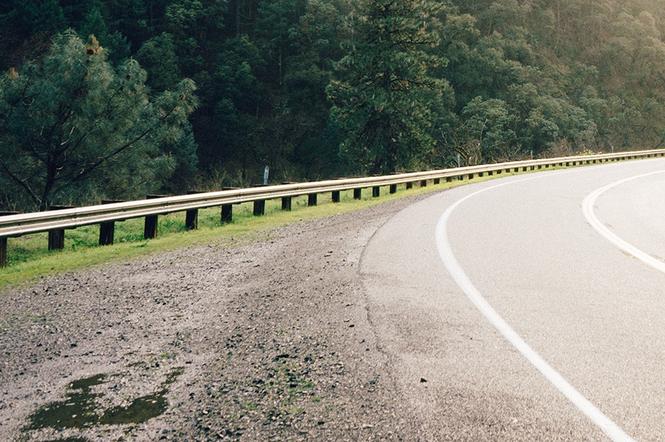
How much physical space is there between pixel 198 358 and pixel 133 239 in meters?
7.53

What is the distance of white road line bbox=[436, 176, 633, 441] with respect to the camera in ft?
12.2

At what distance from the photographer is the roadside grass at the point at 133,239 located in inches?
375

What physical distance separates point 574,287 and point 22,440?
224 inches

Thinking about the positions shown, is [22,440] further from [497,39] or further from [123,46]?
[497,39]

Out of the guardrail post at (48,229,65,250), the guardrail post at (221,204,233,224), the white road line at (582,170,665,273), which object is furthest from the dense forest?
the guardrail post at (48,229,65,250)

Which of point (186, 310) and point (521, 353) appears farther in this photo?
point (186, 310)

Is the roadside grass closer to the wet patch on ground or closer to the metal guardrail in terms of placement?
the metal guardrail

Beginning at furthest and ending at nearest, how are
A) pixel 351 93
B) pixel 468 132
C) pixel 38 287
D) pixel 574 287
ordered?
pixel 468 132, pixel 351 93, pixel 38 287, pixel 574 287

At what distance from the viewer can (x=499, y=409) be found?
3.95 m

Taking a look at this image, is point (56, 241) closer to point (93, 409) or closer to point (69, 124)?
point (93, 409)

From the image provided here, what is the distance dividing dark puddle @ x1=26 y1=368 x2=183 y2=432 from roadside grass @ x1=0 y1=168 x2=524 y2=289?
4520mm

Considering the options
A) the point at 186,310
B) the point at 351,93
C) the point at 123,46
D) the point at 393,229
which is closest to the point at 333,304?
the point at 186,310

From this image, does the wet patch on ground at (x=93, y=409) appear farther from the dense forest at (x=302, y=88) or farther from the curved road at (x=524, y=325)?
the dense forest at (x=302, y=88)

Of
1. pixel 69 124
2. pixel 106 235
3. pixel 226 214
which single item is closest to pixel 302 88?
pixel 69 124
